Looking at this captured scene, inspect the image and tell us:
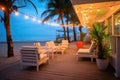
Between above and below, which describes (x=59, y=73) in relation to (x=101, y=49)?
below

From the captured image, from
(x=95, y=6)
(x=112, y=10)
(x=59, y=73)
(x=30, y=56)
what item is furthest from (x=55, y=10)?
(x=59, y=73)

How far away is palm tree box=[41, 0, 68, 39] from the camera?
15.7m

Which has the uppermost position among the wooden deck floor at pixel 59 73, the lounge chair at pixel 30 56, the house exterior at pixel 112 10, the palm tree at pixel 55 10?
the palm tree at pixel 55 10

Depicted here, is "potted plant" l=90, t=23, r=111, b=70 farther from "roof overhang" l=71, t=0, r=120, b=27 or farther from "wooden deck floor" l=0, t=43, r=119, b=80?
"roof overhang" l=71, t=0, r=120, b=27

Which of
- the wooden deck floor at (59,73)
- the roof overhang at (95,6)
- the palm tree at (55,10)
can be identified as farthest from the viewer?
the palm tree at (55,10)

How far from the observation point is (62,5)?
15.7m

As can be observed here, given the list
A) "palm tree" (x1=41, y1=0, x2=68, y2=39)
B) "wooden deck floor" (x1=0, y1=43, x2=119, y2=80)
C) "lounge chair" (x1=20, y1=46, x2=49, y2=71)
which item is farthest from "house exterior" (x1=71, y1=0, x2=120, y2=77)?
"palm tree" (x1=41, y1=0, x2=68, y2=39)

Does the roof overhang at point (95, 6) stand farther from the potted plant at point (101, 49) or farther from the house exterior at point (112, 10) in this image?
the potted plant at point (101, 49)

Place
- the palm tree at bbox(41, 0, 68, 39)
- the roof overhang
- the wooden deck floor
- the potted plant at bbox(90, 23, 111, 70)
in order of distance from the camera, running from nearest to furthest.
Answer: the roof overhang < the wooden deck floor < the potted plant at bbox(90, 23, 111, 70) < the palm tree at bbox(41, 0, 68, 39)

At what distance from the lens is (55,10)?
642 inches

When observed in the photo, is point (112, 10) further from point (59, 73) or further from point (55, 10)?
point (55, 10)

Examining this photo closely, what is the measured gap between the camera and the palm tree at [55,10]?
15.7 metres

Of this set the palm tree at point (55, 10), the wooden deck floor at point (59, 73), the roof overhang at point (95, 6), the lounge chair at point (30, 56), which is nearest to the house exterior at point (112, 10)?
the roof overhang at point (95, 6)

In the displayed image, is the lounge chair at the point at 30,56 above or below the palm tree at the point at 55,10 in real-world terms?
below
